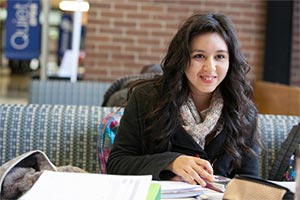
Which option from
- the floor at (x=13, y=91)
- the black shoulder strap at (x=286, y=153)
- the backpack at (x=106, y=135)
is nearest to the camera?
the black shoulder strap at (x=286, y=153)

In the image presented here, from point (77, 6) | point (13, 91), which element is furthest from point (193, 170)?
point (13, 91)

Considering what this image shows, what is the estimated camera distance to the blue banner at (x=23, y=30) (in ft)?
18.7

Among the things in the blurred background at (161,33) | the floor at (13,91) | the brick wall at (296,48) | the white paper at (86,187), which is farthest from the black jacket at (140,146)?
the floor at (13,91)

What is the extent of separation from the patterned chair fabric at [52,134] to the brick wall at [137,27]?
264 cm

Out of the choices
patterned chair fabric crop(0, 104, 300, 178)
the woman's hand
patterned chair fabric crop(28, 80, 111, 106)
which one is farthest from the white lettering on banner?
the woman's hand

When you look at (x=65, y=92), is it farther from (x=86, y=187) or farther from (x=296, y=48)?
(x=86, y=187)

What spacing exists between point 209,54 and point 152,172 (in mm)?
504

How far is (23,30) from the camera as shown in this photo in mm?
5742

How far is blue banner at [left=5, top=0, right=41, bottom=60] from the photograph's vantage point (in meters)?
5.71

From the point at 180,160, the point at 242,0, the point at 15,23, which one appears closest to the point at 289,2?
the point at 242,0

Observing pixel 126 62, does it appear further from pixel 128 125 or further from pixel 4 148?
pixel 128 125

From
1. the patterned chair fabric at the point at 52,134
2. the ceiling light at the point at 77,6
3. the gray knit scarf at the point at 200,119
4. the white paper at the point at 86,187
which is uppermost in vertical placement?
the ceiling light at the point at 77,6

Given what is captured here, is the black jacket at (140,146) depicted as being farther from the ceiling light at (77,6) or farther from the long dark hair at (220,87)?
the ceiling light at (77,6)

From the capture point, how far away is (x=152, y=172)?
6.35ft
